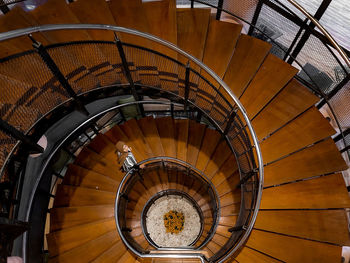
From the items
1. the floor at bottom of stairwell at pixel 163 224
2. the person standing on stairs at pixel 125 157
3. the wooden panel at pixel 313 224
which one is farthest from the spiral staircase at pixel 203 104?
the floor at bottom of stairwell at pixel 163 224

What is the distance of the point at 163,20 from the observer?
17.8ft

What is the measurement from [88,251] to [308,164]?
5.80 m

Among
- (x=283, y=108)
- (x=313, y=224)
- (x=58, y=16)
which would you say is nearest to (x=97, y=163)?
(x=58, y=16)

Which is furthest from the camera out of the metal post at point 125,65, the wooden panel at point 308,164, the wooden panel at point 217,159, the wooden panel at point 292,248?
the wooden panel at point 217,159

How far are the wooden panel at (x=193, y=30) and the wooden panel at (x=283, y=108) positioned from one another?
2.04m

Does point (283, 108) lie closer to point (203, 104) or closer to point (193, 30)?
point (203, 104)

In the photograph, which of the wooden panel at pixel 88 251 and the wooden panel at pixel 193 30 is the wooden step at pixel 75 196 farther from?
the wooden panel at pixel 193 30

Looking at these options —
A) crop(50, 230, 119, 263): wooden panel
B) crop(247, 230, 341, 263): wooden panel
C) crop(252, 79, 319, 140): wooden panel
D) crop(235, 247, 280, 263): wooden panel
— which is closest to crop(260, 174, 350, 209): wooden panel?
crop(247, 230, 341, 263): wooden panel

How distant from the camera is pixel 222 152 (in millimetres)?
7078

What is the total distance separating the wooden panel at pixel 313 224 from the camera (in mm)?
4598

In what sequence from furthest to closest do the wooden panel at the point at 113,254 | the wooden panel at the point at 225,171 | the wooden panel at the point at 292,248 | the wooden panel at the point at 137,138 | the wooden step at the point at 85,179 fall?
the wooden panel at the point at 137,138
the wooden panel at the point at 225,171
the wooden step at the point at 85,179
the wooden panel at the point at 113,254
the wooden panel at the point at 292,248

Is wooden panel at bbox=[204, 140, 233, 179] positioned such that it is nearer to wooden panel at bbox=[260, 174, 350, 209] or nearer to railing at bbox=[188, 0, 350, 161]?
wooden panel at bbox=[260, 174, 350, 209]

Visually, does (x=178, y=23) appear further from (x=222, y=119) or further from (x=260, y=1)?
(x=222, y=119)

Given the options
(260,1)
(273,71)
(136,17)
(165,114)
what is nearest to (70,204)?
(165,114)
